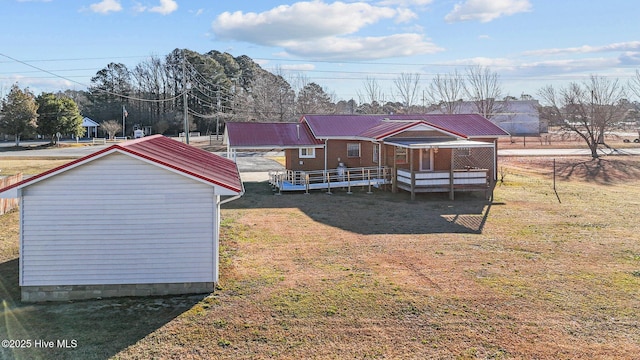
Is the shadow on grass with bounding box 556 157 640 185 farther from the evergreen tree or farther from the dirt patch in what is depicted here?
the evergreen tree

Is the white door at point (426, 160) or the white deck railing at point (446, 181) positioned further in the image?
the white door at point (426, 160)

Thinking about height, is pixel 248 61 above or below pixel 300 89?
above

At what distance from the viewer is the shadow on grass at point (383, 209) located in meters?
15.3

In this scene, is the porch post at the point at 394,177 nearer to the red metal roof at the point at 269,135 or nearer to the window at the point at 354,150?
the window at the point at 354,150

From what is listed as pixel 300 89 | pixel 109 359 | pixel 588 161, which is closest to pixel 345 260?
pixel 109 359

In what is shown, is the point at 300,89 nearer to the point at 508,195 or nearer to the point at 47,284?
the point at 508,195

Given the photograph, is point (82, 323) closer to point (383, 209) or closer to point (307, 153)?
point (383, 209)

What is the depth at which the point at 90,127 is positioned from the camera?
6650cm

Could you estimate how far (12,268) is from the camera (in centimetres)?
1073

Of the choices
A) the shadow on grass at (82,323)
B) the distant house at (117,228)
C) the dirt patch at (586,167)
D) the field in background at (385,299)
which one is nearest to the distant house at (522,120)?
the dirt patch at (586,167)

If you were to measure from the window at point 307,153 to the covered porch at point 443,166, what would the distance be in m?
4.48

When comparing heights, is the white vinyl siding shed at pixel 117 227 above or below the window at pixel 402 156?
below

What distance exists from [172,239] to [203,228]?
24.8 inches

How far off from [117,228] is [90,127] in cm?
6492
